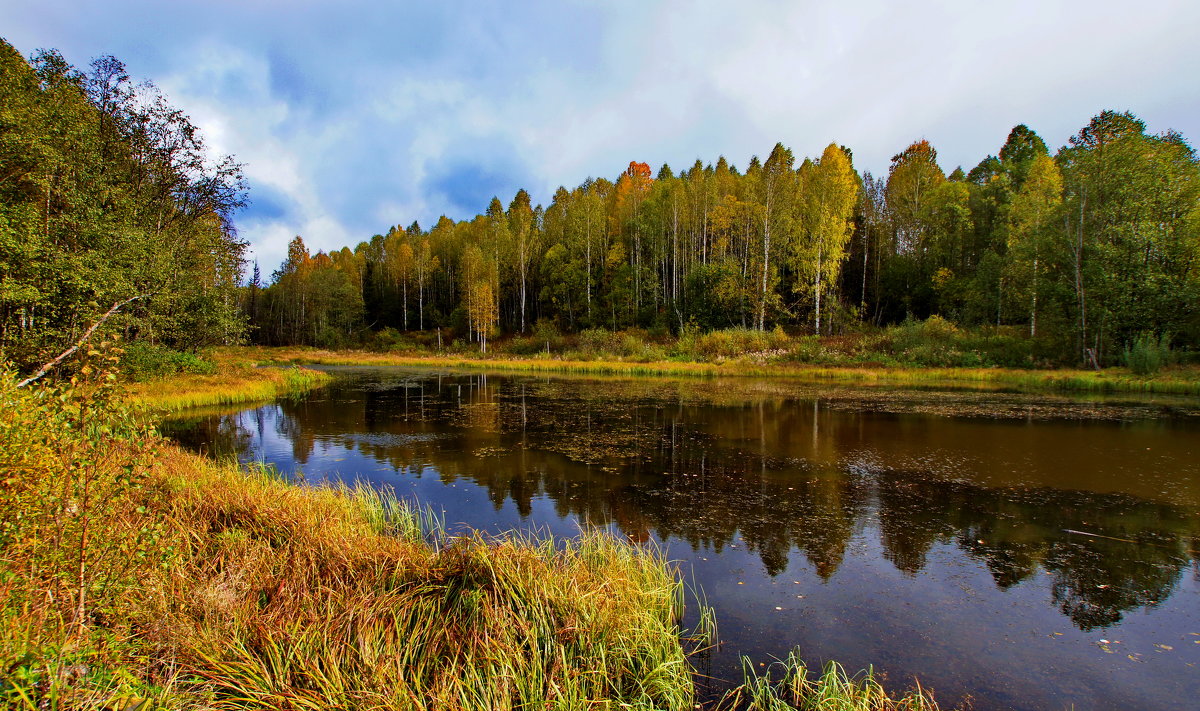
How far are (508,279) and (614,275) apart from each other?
12.7 meters

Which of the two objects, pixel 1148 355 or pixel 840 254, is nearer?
pixel 1148 355

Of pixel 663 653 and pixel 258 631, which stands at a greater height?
pixel 258 631

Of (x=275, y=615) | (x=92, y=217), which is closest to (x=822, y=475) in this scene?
(x=275, y=615)

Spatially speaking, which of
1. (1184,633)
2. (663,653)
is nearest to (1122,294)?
(1184,633)

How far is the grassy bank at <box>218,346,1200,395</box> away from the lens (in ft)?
62.8

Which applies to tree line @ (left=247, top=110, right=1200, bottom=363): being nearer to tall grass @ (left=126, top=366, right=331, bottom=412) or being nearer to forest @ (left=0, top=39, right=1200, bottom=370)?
forest @ (left=0, top=39, right=1200, bottom=370)

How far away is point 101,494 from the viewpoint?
128 inches

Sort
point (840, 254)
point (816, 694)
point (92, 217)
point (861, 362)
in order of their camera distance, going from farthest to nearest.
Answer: point (840, 254), point (861, 362), point (92, 217), point (816, 694)

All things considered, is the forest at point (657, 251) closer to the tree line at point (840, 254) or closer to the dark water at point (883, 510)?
the tree line at point (840, 254)

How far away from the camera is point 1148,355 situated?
64.6 ft

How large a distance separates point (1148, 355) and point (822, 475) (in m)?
19.9

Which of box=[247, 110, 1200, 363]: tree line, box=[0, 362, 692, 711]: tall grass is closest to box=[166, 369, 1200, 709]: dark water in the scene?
box=[0, 362, 692, 711]: tall grass

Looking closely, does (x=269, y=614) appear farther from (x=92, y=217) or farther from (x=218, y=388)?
(x=218, y=388)

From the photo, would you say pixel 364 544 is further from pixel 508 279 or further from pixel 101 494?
pixel 508 279
